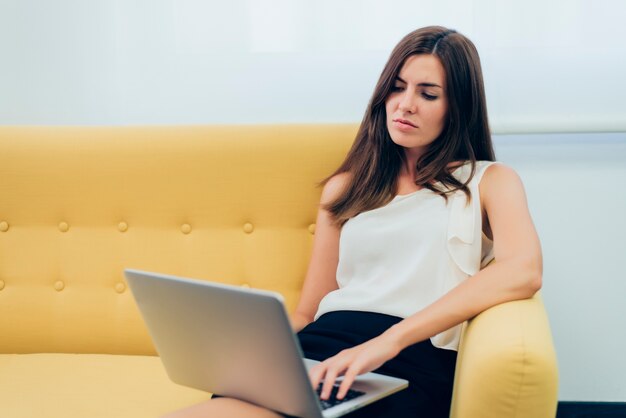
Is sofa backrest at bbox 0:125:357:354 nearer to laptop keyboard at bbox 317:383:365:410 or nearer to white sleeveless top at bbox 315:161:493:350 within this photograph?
white sleeveless top at bbox 315:161:493:350

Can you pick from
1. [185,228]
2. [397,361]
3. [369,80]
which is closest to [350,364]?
[397,361]

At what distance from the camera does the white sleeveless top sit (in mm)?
1468

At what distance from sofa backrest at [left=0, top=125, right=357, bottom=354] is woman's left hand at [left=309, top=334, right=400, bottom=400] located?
1.71 feet

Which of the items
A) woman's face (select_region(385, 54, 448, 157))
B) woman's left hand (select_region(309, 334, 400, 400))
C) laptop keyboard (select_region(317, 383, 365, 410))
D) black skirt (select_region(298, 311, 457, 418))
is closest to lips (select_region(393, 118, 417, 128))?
woman's face (select_region(385, 54, 448, 157))

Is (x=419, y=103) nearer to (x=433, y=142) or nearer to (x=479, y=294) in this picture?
(x=433, y=142)

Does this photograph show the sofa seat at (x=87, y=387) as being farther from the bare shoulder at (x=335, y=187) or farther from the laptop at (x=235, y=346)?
the bare shoulder at (x=335, y=187)

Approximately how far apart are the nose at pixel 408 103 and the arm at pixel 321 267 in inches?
8.9

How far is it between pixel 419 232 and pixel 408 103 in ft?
0.86

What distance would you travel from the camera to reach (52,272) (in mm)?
1797

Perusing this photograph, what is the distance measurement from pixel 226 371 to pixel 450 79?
77cm

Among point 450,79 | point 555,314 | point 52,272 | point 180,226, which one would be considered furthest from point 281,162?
point 555,314

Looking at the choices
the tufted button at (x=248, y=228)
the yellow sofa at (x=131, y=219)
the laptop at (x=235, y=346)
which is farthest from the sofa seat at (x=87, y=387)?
the tufted button at (x=248, y=228)

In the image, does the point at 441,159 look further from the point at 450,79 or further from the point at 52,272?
the point at 52,272

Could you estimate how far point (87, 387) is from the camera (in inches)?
59.7
